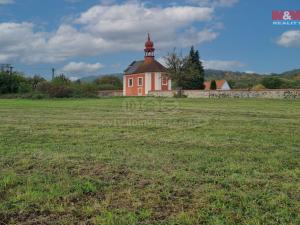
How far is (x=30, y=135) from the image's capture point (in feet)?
27.2

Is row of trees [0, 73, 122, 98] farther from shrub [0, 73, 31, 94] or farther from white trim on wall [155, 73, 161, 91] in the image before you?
white trim on wall [155, 73, 161, 91]

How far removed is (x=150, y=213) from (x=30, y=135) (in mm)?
5729

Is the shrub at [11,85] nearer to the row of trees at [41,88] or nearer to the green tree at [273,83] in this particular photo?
the row of trees at [41,88]

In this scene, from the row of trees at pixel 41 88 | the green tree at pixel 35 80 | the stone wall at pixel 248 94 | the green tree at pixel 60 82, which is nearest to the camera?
the stone wall at pixel 248 94

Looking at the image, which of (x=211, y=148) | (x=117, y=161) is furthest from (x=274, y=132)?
(x=117, y=161)

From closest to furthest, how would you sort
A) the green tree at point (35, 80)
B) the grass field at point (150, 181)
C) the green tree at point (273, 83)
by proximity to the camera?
the grass field at point (150, 181)
the green tree at point (35, 80)
the green tree at point (273, 83)

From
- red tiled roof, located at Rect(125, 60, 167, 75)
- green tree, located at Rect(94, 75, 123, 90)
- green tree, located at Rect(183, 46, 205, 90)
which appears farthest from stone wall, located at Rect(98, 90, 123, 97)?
green tree, located at Rect(94, 75, 123, 90)

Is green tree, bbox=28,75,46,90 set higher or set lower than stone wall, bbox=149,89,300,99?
higher

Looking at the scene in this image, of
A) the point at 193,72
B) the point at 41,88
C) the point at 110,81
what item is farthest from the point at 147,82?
the point at 110,81

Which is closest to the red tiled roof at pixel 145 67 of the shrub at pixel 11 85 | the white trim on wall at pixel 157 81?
the white trim on wall at pixel 157 81

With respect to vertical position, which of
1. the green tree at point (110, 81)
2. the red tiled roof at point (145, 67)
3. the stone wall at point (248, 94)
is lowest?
the stone wall at point (248, 94)

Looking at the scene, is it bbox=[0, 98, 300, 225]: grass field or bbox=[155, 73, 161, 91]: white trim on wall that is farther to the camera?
bbox=[155, 73, 161, 91]: white trim on wall

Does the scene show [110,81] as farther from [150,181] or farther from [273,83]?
[150,181]

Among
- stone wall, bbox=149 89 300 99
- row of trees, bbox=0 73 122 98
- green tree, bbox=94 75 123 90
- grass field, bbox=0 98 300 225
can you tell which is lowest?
grass field, bbox=0 98 300 225
